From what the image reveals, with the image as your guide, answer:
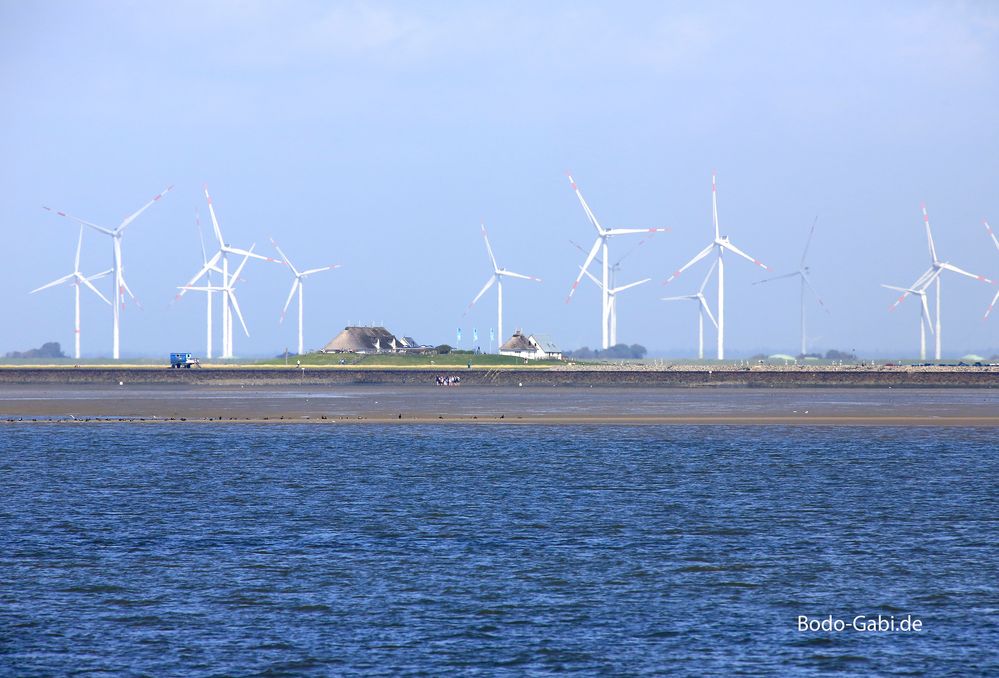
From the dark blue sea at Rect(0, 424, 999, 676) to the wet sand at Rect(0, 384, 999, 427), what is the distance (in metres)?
34.2

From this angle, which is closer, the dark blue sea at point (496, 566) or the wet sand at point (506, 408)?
the dark blue sea at point (496, 566)

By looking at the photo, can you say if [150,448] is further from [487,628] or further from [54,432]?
[487,628]

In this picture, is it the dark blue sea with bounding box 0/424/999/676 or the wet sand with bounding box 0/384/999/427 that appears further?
the wet sand with bounding box 0/384/999/427

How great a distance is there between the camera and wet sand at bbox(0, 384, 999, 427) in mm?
105312

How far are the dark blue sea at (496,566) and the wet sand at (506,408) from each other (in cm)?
3421

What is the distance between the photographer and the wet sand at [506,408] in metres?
105

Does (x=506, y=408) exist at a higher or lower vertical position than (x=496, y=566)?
higher

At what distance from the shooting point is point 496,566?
119ft

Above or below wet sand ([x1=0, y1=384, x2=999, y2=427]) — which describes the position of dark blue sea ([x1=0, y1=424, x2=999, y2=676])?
below

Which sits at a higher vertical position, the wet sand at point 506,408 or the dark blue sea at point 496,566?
the wet sand at point 506,408

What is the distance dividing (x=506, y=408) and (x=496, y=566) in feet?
295

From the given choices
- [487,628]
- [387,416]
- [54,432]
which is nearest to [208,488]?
[487,628]

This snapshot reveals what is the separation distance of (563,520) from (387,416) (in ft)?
215

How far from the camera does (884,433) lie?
91.6m
